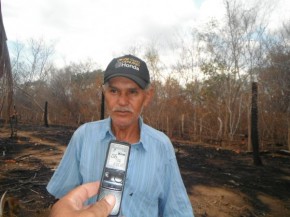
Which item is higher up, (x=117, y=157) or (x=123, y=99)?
(x=123, y=99)

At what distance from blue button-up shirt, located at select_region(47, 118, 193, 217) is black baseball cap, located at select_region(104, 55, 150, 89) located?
1.13 ft

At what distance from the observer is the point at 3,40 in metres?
4.50

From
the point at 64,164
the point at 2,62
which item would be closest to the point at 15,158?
the point at 2,62

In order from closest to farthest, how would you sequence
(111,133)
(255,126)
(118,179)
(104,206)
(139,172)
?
(104,206)
(118,179)
(139,172)
(111,133)
(255,126)

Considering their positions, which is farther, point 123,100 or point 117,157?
point 123,100

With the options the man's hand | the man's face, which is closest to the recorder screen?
the man's hand

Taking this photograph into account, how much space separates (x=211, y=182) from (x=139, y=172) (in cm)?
675

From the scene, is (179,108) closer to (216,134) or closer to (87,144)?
(216,134)

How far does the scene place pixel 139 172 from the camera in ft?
6.19

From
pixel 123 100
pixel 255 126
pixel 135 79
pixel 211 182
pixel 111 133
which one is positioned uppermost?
pixel 255 126

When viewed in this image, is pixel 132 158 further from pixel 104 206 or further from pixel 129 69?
pixel 104 206

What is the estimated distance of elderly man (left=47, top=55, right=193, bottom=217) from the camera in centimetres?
189

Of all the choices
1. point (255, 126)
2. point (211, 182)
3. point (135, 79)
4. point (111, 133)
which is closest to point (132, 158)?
point (111, 133)

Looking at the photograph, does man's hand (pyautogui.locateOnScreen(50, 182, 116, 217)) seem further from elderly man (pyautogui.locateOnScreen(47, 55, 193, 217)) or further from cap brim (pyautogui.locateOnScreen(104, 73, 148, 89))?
cap brim (pyautogui.locateOnScreen(104, 73, 148, 89))
